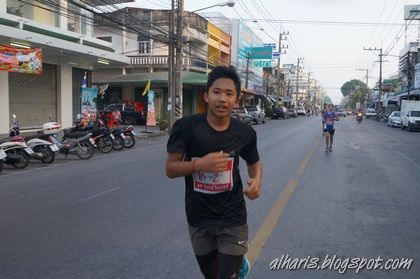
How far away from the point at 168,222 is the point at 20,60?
13.9 m

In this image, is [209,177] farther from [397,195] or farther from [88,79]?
[88,79]

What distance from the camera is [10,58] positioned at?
17.9 metres

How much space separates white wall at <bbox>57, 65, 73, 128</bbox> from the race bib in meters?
23.1

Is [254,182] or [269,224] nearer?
[254,182]

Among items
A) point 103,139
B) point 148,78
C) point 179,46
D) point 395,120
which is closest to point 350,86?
point 395,120

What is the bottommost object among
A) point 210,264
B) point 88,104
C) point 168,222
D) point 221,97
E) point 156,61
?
point 168,222

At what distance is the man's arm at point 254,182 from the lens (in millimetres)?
3031

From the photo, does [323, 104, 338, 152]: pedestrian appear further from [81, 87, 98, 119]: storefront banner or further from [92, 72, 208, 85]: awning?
[92, 72, 208, 85]: awning

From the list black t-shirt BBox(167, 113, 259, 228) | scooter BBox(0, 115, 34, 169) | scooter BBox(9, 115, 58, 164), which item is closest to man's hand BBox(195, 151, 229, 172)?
black t-shirt BBox(167, 113, 259, 228)

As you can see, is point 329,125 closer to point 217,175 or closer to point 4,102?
point 4,102

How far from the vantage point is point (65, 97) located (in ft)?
82.5

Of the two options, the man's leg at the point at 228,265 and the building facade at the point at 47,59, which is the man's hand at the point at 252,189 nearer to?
the man's leg at the point at 228,265

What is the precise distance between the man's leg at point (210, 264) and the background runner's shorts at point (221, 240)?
0.04 meters

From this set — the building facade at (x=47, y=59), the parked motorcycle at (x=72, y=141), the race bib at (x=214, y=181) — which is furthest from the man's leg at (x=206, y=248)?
the building facade at (x=47, y=59)
